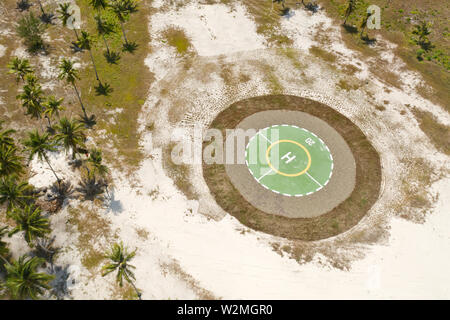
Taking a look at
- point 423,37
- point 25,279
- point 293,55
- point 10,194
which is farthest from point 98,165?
point 423,37

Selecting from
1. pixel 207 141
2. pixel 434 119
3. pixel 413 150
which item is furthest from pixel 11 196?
pixel 434 119

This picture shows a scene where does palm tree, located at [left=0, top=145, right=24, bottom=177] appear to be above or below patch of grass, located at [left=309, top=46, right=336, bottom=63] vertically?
below

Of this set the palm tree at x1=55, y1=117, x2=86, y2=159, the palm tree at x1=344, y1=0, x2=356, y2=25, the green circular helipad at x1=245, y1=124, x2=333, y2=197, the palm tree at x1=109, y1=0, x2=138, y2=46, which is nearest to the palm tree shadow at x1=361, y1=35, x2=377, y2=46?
the palm tree at x1=344, y1=0, x2=356, y2=25

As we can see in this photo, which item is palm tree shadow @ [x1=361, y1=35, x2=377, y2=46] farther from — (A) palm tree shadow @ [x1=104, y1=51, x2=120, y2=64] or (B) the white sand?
(A) palm tree shadow @ [x1=104, y1=51, x2=120, y2=64]

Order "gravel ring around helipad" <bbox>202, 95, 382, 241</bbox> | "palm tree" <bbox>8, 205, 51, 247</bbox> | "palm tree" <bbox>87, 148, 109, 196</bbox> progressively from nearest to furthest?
"palm tree" <bbox>8, 205, 51, 247</bbox>
"palm tree" <bbox>87, 148, 109, 196</bbox>
"gravel ring around helipad" <bbox>202, 95, 382, 241</bbox>

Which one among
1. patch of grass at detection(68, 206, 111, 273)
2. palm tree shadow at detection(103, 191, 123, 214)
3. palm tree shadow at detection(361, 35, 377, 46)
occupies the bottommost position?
patch of grass at detection(68, 206, 111, 273)
